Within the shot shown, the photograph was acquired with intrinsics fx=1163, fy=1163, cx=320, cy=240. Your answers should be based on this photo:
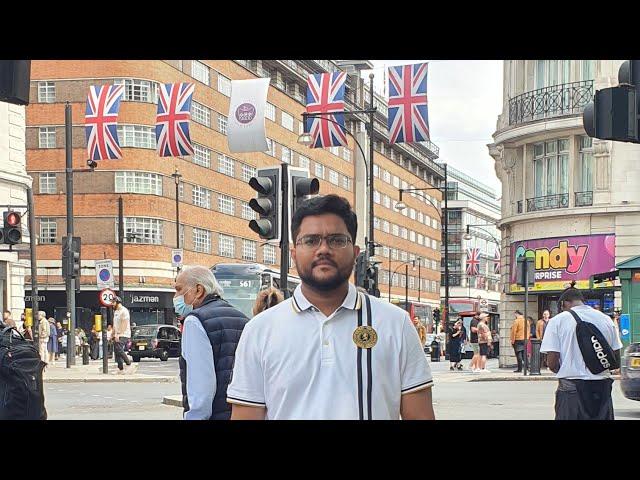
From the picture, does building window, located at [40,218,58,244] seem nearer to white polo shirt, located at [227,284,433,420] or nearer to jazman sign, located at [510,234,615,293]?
jazman sign, located at [510,234,615,293]

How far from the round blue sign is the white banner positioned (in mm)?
4654

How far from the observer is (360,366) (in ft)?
12.3

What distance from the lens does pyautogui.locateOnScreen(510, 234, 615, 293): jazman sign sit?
34500 mm

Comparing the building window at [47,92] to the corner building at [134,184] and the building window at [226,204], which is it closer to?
the corner building at [134,184]

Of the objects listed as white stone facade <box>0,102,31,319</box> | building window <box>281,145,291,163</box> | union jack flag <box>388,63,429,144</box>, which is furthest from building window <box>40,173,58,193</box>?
union jack flag <box>388,63,429,144</box>

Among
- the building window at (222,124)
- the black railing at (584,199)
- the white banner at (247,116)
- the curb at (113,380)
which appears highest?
the building window at (222,124)

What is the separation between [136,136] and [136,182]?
8.68ft

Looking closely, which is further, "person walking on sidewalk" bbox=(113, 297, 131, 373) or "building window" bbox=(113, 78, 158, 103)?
"building window" bbox=(113, 78, 158, 103)

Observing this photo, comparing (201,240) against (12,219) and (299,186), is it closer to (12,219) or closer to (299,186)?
(12,219)

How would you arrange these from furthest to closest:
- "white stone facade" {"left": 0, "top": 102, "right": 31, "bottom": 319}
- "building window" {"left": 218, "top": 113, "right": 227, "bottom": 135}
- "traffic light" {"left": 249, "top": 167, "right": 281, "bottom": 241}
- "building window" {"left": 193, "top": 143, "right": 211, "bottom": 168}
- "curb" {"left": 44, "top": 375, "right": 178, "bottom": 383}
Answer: "building window" {"left": 218, "top": 113, "right": 227, "bottom": 135}
"building window" {"left": 193, "top": 143, "right": 211, "bottom": 168}
"white stone facade" {"left": 0, "top": 102, "right": 31, "bottom": 319}
"curb" {"left": 44, "top": 375, "right": 178, "bottom": 383}
"traffic light" {"left": 249, "top": 167, "right": 281, "bottom": 241}

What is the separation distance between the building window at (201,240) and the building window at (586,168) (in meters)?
37.9

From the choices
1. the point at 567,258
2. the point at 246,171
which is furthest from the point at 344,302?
the point at 246,171

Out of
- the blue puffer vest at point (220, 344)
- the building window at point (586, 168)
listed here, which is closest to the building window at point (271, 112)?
the building window at point (586, 168)

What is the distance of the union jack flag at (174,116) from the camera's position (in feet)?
131
